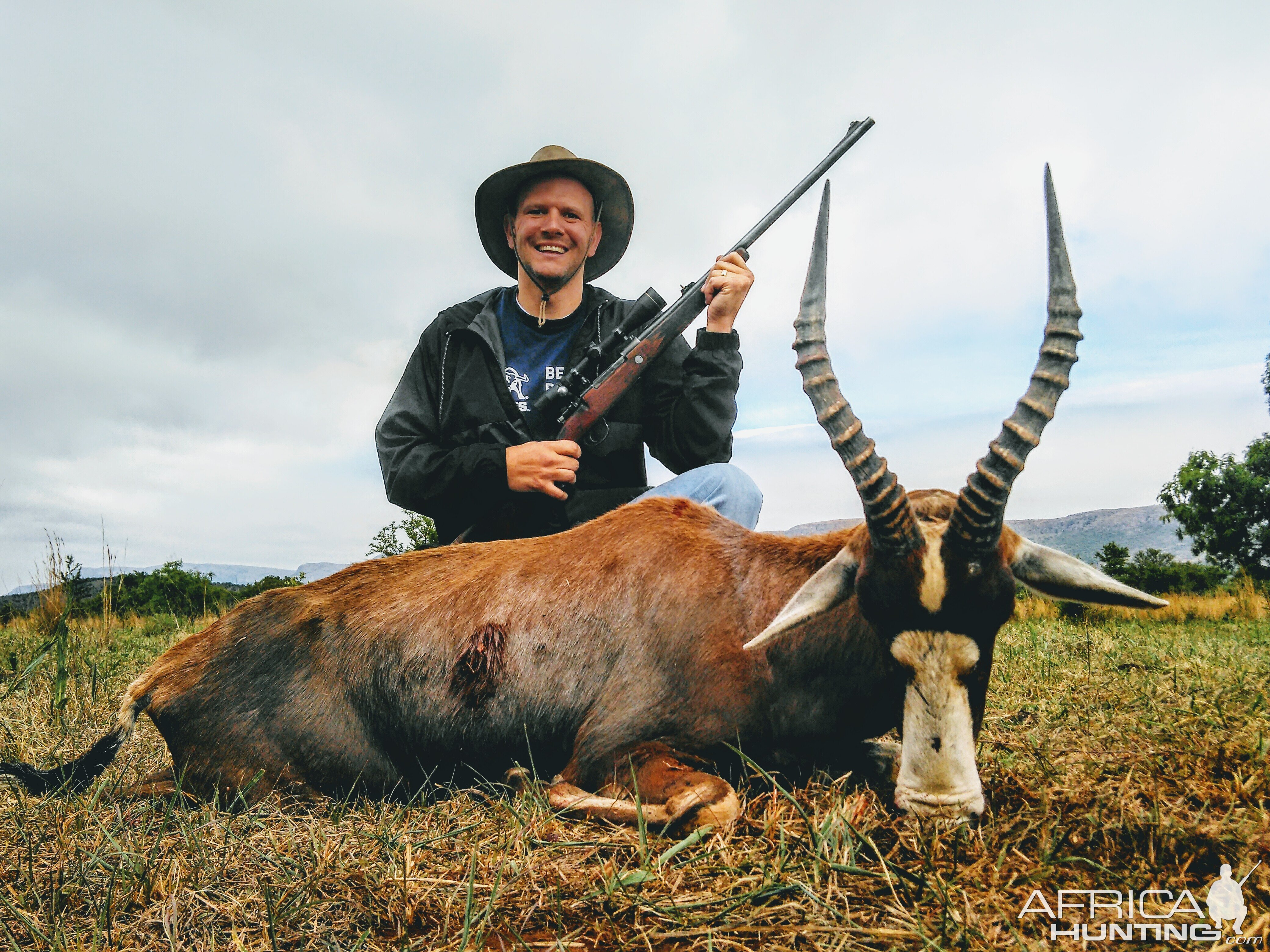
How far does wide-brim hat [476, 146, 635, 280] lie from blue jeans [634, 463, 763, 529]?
2421 millimetres

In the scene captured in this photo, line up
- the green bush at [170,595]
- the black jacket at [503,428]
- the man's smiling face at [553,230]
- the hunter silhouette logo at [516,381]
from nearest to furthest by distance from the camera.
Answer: the black jacket at [503,428]
the hunter silhouette logo at [516,381]
the man's smiling face at [553,230]
the green bush at [170,595]

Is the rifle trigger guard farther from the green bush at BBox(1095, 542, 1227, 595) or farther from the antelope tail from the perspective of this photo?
the green bush at BBox(1095, 542, 1227, 595)

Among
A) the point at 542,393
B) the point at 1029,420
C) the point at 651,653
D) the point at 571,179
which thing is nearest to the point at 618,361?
the point at 542,393

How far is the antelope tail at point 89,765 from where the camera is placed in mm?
3428

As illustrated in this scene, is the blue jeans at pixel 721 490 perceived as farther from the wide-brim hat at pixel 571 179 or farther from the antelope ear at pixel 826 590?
the wide-brim hat at pixel 571 179

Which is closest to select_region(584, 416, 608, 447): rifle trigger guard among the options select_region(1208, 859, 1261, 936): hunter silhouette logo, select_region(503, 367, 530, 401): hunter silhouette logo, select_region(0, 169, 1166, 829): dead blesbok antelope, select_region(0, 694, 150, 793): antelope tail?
select_region(503, 367, 530, 401): hunter silhouette logo

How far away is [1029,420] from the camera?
104 inches

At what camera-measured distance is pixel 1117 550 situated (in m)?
27.0

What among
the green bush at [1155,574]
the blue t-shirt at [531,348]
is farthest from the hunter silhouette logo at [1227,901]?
the green bush at [1155,574]

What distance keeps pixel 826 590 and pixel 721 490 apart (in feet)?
6.02

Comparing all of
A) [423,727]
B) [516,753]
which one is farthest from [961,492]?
[423,727]

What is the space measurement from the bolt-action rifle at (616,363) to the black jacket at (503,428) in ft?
0.53

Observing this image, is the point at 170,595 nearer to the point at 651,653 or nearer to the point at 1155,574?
Result: the point at 651,653

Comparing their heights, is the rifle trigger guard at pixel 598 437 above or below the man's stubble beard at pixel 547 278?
below
